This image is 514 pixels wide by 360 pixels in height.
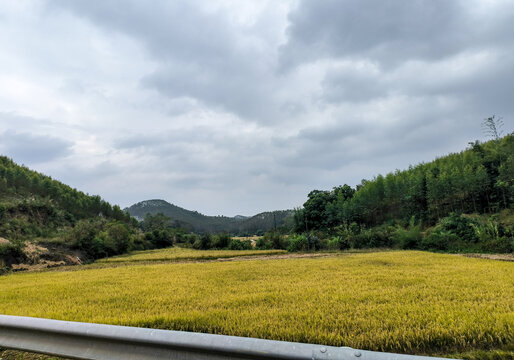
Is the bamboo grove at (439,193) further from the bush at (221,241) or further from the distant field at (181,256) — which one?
the distant field at (181,256)

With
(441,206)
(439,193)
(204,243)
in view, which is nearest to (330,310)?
(439,193)

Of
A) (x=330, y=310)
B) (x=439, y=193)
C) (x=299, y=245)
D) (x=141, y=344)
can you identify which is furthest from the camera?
(x=439, y=193)

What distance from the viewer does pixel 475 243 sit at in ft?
57.6

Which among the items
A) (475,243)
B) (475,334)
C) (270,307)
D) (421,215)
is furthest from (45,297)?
(421,215)

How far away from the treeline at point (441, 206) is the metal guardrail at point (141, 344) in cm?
1987

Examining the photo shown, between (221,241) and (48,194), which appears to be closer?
(221,241)

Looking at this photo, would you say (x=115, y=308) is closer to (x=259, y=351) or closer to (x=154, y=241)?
(x=259, y=351)

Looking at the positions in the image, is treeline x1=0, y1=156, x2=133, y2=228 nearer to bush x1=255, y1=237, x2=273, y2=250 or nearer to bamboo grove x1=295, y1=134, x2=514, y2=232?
bush x1=255, y1=237, x2=273, y2=250

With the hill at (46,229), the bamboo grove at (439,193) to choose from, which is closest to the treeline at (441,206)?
the bamboo grove at (439,193)

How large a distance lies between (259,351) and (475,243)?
21.3 metres

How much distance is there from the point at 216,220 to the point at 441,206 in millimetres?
89532

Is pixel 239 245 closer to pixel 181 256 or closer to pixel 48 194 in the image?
pixel 181 256

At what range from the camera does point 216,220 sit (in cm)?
10931

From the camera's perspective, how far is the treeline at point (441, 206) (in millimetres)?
19078
